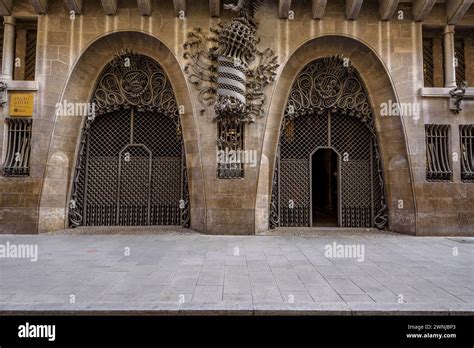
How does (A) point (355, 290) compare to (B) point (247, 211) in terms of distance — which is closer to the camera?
(A) point (355, 290)

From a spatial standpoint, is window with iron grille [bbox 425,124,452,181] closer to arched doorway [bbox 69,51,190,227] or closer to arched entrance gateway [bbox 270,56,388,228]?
arched entrance gateway [bbox 270,56,388,228]

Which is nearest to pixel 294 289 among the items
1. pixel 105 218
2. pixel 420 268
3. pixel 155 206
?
pixel 420 268

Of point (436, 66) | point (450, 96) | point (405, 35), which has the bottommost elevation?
point (450, 96)

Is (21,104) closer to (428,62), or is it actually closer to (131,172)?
(131,172)

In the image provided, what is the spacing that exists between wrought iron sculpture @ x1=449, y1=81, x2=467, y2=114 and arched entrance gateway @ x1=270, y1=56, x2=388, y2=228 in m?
2.72

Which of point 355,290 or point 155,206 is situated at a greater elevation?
point 155,206

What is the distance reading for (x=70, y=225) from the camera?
10734mm

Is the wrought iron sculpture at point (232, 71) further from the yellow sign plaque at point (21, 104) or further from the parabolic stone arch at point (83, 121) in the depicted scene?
the yellow sign plaque at point (21, 104)

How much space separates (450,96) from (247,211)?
27.5ft

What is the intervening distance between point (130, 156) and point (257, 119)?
17.6 ft

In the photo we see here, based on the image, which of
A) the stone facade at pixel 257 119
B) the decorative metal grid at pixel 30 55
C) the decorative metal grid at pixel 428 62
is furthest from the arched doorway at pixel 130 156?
the decorative metal grid at pixel 428 62

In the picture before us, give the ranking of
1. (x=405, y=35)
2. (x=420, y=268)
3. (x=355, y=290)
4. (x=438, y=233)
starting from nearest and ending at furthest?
1. (x=355, y=290)
2. (x=420, y=268)
3. (x=438, y=233)
4. (x=405, y=35)
